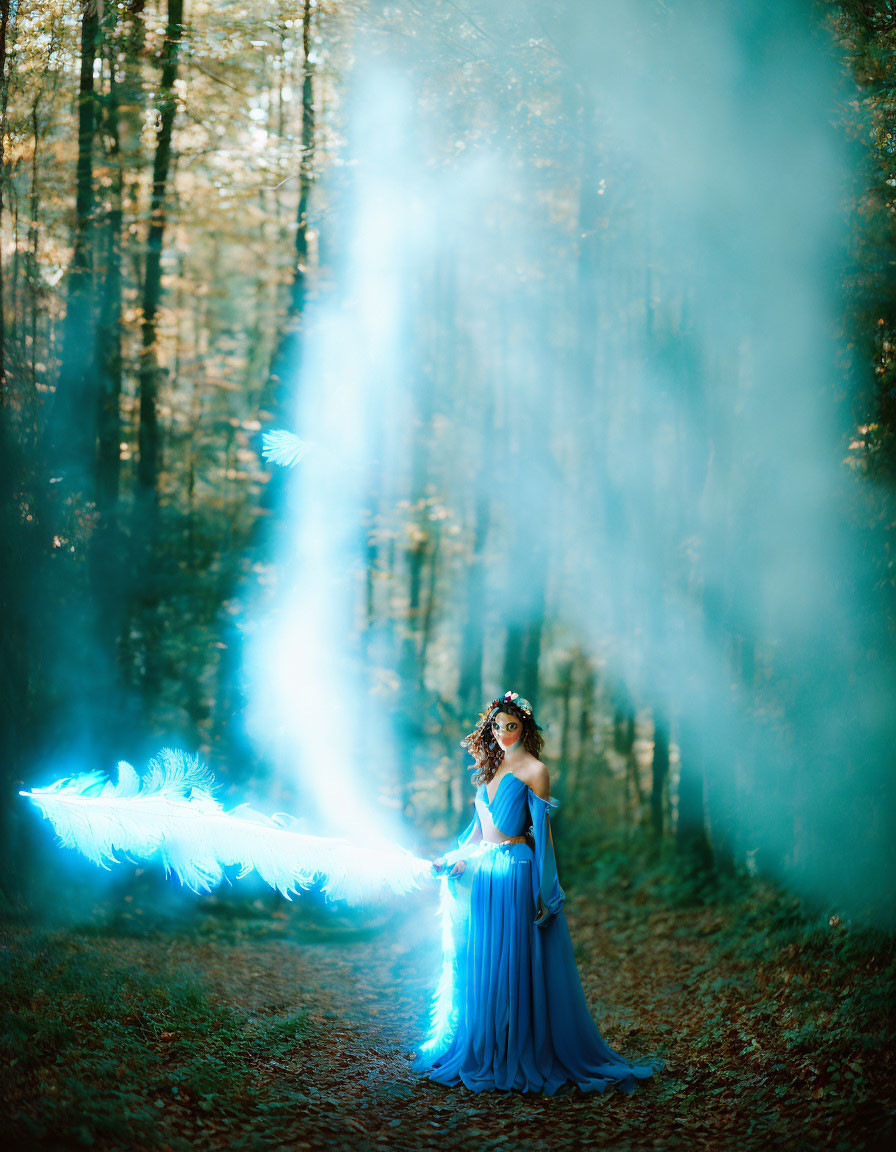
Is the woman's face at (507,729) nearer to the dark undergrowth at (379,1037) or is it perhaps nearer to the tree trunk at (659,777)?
the dark undergrowth at (379,1037)

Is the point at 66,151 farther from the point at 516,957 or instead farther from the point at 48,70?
the point at 516,957

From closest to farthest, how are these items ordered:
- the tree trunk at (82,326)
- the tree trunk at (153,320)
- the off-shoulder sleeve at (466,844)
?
the off-shoulder sleeve at (466,844), the tree trunk at (82,326), the tree trunk at (153,320)

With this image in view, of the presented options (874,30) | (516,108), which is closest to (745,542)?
(874,30)

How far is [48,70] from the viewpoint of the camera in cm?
710

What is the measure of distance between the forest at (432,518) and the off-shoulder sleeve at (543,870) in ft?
3.33

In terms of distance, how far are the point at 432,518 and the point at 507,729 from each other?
6700mm

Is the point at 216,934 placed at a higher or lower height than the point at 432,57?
lower

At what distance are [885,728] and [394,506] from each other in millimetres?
6537

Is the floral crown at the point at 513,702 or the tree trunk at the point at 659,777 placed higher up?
the floral crown at the point at 513,702

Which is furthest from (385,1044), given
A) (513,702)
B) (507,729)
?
(513,702)

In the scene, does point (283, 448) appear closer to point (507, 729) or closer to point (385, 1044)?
point (507, 729)

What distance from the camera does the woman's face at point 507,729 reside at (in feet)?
14.6

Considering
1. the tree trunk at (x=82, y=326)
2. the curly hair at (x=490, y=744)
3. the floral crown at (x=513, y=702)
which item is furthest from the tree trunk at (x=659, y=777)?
the tree trunk at (x=82, y=326)

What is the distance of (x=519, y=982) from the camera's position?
4250mm
